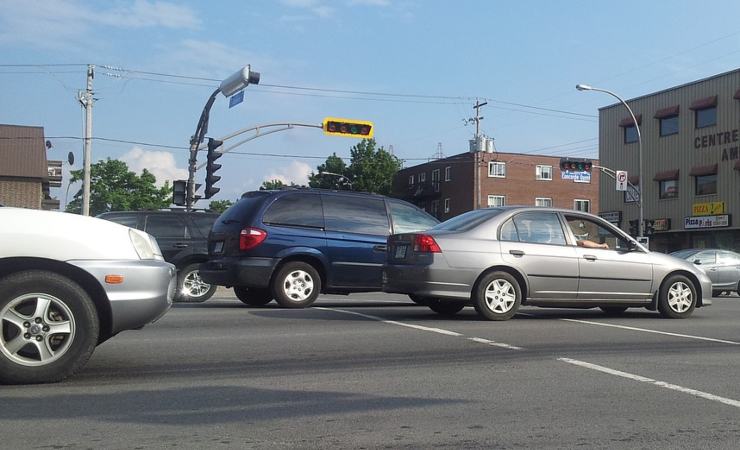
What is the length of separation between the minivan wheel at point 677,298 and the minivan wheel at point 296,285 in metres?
4.90

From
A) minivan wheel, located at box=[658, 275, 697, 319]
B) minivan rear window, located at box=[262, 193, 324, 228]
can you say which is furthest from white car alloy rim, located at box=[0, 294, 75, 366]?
minivan wheel, located at box=[658, 275, 697, 319]

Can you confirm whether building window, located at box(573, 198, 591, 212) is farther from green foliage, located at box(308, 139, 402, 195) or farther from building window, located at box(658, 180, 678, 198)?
building window, located at box(658, 180, 678, 198)

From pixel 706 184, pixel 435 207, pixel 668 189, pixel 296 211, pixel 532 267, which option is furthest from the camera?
pixel 435 207

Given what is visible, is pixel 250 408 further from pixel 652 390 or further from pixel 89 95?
pixel 89 95

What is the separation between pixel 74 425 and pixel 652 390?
4031mm

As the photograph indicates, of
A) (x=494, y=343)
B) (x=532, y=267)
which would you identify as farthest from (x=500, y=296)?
(x=494, y=343)

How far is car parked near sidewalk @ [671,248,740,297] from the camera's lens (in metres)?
20.0

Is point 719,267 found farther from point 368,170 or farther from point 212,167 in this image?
point 368,170

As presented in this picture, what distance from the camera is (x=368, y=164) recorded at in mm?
66625

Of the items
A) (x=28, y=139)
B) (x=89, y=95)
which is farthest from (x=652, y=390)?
(x=28, y=139)

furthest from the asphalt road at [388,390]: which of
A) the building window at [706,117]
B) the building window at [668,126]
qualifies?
the building window at [668,126]

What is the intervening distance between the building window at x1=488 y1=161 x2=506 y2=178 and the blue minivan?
47.8 m

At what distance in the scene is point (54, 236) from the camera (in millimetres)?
5207

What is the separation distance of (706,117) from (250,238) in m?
33.7
